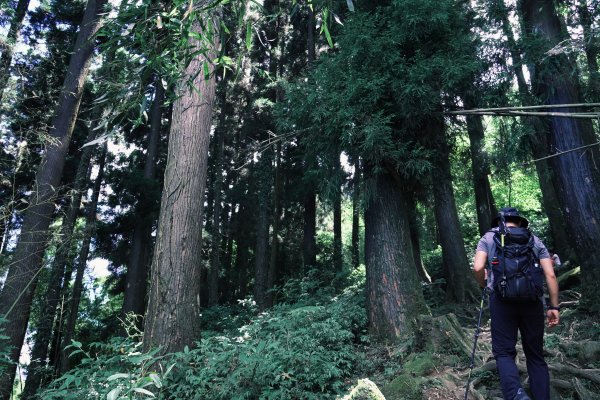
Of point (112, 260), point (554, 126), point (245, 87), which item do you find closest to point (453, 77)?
point (554, 126)

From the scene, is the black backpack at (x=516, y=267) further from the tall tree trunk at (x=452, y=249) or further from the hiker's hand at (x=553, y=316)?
the tall tree trunk at (x=452, y=249)

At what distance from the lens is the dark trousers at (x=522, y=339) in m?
3.59

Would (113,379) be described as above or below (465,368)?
above

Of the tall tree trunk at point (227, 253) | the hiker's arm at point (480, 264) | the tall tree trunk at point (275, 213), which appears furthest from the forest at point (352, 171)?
the tall tree trunk at point (227, 253)

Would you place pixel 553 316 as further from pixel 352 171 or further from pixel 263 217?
pixel 263 217

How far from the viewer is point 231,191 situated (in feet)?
60.8

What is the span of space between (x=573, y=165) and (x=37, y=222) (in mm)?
10994

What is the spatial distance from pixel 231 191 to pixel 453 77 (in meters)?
13.5

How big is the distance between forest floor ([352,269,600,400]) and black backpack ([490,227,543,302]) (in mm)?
1214

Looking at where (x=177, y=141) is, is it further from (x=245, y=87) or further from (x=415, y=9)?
(x=245, y=87)

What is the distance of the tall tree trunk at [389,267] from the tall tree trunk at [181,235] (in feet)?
9.92

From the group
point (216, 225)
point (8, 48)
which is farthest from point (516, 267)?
point (216, 225)

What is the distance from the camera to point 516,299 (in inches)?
142

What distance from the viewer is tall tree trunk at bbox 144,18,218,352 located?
515 cm
